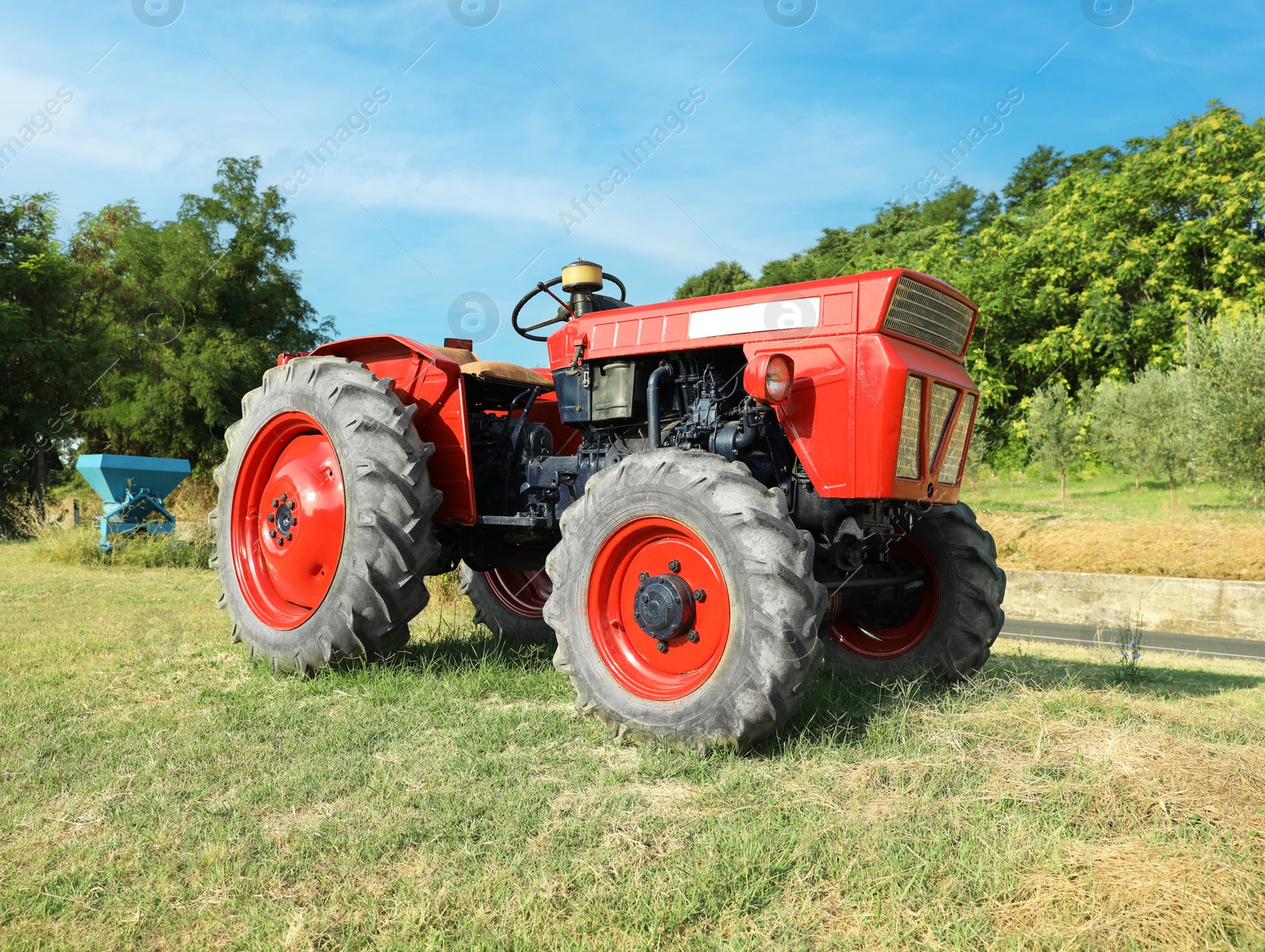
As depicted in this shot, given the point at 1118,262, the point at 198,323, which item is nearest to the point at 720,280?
the point at 1118,262

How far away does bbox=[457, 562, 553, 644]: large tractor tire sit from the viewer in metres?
6.40

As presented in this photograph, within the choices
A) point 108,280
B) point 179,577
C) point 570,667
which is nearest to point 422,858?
point 570,667

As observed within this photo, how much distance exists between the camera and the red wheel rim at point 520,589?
256 inches

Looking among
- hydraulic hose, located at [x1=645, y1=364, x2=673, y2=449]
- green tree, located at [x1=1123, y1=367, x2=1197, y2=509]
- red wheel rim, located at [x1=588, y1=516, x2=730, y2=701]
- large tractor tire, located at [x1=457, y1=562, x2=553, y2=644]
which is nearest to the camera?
red wheel rim, located at [x1=588, y1=516, x2=730, y2=701]

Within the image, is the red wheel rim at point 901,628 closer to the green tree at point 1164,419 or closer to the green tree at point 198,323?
the green tree at point 1164,419

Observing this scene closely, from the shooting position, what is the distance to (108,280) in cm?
2433

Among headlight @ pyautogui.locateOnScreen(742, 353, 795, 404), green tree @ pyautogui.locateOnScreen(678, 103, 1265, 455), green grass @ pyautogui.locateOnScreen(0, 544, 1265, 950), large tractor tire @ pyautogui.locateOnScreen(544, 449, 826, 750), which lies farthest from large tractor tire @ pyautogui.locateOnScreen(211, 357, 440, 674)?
green tree @ pyautogui.locateOnScreen(678, 103, 1265, 455)

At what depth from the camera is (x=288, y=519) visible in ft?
17.8

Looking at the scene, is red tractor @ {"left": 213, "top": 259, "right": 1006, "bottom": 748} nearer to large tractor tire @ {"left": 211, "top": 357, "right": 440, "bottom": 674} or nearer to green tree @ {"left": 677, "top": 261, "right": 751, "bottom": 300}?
large tractor tire @ {"left": 211, "top": 357, "right": 440, "bottom": 674}

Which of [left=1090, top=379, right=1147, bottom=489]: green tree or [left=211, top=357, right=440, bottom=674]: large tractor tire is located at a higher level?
[left=1090, top=379, right=1147, bottom=489]: green tree

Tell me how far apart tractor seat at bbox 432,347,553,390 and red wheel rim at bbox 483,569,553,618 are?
151 centimetres

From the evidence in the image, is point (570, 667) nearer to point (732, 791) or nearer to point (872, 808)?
point (732, 791)

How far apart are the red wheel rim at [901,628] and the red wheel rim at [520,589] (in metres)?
2.29

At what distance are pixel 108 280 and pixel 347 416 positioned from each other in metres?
23.5
